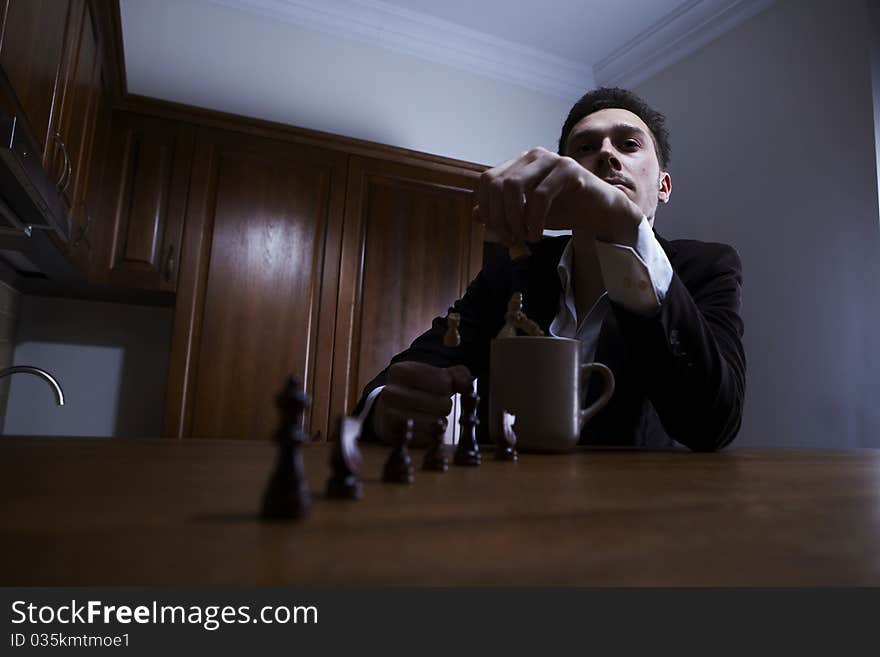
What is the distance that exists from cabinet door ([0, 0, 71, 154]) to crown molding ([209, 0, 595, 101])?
1684 millimetres

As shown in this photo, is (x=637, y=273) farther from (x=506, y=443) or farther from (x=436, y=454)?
(x=436, y=454)

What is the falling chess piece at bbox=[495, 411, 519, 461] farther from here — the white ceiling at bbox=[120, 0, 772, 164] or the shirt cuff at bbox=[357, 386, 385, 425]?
the white ceiling at bbox=[120, 0, 772, 164]

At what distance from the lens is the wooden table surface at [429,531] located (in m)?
0.19

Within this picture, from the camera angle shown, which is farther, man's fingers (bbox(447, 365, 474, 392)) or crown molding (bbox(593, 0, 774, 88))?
crown molding (bbox(593, 0, 774, 88))

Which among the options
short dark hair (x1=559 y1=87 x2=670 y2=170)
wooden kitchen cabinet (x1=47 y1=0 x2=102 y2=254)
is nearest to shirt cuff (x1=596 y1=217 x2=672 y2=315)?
short dark hair (x1=559 y1=87 x2=670 y2=170)

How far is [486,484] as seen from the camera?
40 centimetres

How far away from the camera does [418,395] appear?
79 centimetres

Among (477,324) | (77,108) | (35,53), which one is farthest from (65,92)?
(477,324)

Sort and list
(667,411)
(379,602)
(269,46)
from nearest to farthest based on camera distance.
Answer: (379,602) < (667,411) < (269,46)

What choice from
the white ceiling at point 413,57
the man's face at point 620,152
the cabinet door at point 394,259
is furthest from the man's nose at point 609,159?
the white ceiling at point 413,57

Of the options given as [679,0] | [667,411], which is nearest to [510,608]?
[667,411]

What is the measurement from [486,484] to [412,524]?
152 millimetres

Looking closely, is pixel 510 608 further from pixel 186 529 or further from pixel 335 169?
pixel 335 169

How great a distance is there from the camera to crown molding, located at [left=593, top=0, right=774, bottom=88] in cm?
308
